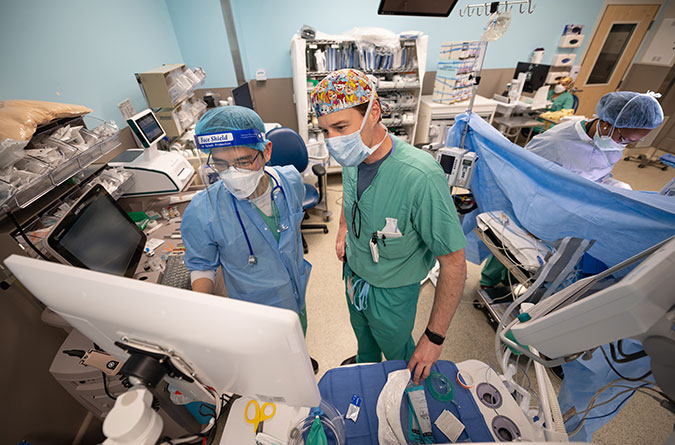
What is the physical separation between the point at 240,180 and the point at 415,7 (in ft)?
8.20

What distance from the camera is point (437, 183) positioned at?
3.08ft

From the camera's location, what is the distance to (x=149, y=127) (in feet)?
5.98

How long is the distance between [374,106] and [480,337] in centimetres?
190

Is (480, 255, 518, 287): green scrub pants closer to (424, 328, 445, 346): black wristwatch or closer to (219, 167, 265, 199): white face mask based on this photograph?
(424, 328, 445, 346): black wristwatch

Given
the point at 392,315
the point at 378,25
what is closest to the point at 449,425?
the point at 392,315

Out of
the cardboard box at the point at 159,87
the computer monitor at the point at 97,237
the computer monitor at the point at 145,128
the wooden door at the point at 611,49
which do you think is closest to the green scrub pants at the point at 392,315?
the computer monitor at the point at 97,237

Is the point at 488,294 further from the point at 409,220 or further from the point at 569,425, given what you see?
the point at 409,220

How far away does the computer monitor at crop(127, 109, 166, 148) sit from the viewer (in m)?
1.70

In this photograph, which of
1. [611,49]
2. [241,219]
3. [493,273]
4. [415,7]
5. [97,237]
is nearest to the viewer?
[241,219]

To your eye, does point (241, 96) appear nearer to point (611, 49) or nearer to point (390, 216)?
point (390, 216)

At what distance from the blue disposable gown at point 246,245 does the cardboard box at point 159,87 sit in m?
1.68

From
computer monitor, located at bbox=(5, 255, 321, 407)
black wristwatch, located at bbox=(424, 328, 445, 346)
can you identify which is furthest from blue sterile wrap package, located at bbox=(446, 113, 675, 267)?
computer monitor, located at bbox=(5, 255, 321, 407)

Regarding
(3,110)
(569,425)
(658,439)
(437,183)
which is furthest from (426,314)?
(3,110)

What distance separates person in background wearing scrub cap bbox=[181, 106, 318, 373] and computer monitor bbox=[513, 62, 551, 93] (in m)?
4.51
